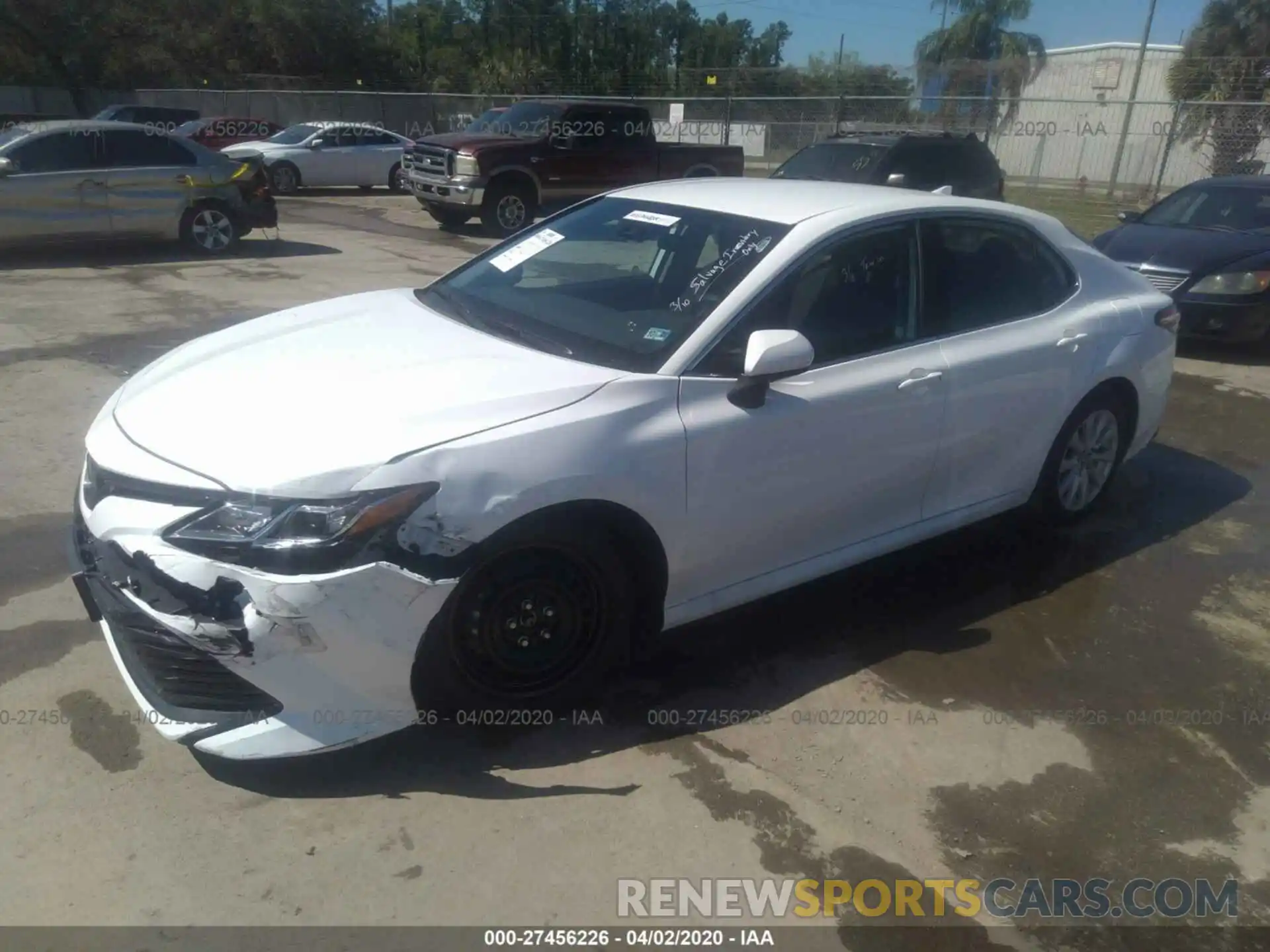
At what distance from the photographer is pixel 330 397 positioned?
320 centimetres

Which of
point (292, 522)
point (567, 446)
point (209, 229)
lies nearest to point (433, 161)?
point (209, 229)

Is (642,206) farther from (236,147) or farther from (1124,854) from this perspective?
(236,147)

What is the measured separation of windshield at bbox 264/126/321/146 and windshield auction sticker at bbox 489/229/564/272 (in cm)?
1853

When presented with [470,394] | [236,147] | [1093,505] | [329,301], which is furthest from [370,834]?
[236,147]

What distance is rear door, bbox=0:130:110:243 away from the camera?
11.2 m

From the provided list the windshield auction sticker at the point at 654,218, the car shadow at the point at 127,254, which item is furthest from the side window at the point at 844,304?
the car shadow at the point at 127,254

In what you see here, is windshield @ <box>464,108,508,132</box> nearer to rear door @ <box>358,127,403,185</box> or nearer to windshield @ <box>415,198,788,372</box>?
rear door @ <box>358,127,403,185</box>

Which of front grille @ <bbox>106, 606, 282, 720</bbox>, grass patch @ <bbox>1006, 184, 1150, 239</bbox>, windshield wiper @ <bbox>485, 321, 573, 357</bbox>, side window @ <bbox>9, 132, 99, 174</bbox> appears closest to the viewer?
front grille @ <bbox>106, 606, 282, 720</bbox>

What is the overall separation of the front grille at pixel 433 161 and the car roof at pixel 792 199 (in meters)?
11.1

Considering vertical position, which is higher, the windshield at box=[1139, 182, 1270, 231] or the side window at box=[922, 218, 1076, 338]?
the side window at box=[922, 218, 1076, 338]

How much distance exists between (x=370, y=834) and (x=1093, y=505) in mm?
4054

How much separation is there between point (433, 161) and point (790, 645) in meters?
13.1

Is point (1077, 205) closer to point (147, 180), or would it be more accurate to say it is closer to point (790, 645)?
point (147, 180)

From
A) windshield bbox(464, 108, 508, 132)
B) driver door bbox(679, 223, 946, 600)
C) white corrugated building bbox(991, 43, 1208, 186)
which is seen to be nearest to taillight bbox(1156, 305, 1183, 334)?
driver door bbox(679, 223, 946, 600)
